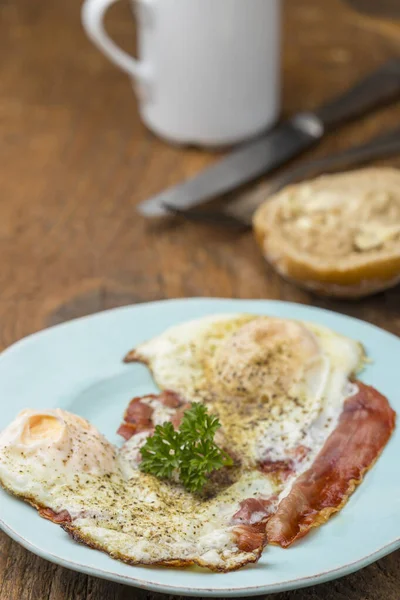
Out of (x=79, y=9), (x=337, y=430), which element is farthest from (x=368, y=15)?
(x=337, y=430)

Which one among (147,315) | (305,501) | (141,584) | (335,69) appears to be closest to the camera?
(141,584)

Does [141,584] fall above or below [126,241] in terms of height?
above

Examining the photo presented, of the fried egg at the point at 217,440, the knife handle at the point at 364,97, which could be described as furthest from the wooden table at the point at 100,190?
the fried egg at the point at 217,440

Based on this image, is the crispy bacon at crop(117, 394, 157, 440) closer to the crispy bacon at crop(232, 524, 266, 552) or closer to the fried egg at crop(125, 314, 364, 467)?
the fried egg at crop(125, 314, 364, 467)

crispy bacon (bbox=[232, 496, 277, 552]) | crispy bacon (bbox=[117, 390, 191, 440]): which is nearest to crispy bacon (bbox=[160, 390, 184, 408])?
crispy bacon (bbox=[117, 390, 191, 440])

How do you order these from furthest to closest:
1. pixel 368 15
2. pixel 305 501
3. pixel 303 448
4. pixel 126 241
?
1. pixel 368 15
2. pixel 126 241
3. pixel 303 448
4. pixel 305 501

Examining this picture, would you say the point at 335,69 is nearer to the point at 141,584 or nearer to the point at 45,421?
the point at 45,421

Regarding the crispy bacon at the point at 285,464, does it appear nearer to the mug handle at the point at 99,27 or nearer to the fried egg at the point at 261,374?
the fried egg at the point at 261,374

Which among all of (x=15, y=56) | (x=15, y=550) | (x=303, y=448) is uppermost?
(x=303, y=448)
